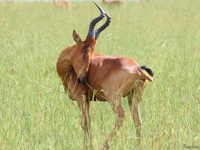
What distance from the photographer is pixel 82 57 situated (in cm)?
443

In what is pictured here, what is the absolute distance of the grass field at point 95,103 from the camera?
3.75 m

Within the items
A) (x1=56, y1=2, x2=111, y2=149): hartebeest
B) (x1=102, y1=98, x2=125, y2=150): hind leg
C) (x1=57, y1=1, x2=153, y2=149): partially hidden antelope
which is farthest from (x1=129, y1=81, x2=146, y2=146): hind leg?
(x1=56, y1=2, x2=111, y2=149): hartebeest

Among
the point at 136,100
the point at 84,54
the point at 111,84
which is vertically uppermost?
the point at 84,54

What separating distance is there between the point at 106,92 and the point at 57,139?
66cm

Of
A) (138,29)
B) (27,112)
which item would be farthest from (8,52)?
(138,29)

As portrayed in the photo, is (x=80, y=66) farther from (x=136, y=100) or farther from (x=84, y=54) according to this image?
(x=136, y=100)

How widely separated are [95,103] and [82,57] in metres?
0.77

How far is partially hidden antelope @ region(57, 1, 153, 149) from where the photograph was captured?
161 inches

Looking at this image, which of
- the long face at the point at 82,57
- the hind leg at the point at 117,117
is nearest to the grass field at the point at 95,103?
Result: the hind leg at the point at 117,117

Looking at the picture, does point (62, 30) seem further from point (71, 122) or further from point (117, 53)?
point (71, 122)

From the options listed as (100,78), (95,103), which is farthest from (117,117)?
(95,103)

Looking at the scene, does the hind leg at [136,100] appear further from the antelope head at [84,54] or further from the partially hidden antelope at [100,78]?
the antelope head at [84,54]

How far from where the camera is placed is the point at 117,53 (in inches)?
312

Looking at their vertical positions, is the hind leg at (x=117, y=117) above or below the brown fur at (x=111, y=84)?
below
